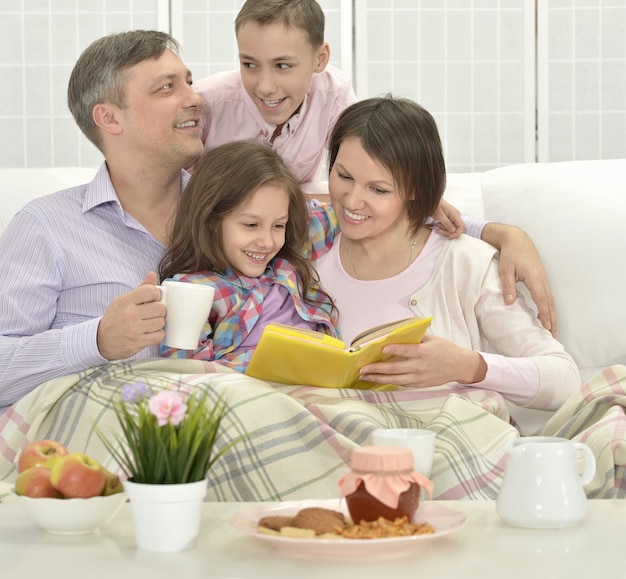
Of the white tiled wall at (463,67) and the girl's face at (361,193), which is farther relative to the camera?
the white tiled wall at (463,67)

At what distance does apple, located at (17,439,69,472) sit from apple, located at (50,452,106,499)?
68 millimetres

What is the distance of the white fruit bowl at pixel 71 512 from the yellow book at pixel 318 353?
2.05 ft

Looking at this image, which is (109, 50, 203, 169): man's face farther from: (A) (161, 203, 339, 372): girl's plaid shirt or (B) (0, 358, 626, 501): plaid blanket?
(B) (0, 358, 626, 501): plaid blanket

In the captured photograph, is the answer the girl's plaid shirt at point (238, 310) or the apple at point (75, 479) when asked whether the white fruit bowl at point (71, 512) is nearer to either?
the apple at point (75, 479)

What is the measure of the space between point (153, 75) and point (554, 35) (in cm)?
233

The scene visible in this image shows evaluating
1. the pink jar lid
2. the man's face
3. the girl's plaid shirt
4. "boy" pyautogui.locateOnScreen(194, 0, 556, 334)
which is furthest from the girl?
the pink jar lid

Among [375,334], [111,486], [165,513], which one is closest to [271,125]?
[375,334]

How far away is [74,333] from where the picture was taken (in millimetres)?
2033

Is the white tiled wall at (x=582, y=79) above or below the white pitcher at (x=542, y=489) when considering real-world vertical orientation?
above

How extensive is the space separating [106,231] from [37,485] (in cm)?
111

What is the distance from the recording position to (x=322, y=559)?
117 cm

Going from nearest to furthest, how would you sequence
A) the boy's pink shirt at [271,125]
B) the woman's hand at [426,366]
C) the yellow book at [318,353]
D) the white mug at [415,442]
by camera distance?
the white mug at [415,442], the yellow book at [318,353], the woman's hand at [426,366], the boy's pink shirt at [271,125]

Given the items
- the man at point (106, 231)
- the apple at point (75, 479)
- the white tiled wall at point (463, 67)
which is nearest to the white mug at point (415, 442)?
the apple at point (75, 479)

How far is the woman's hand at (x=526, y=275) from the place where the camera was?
2221mm
